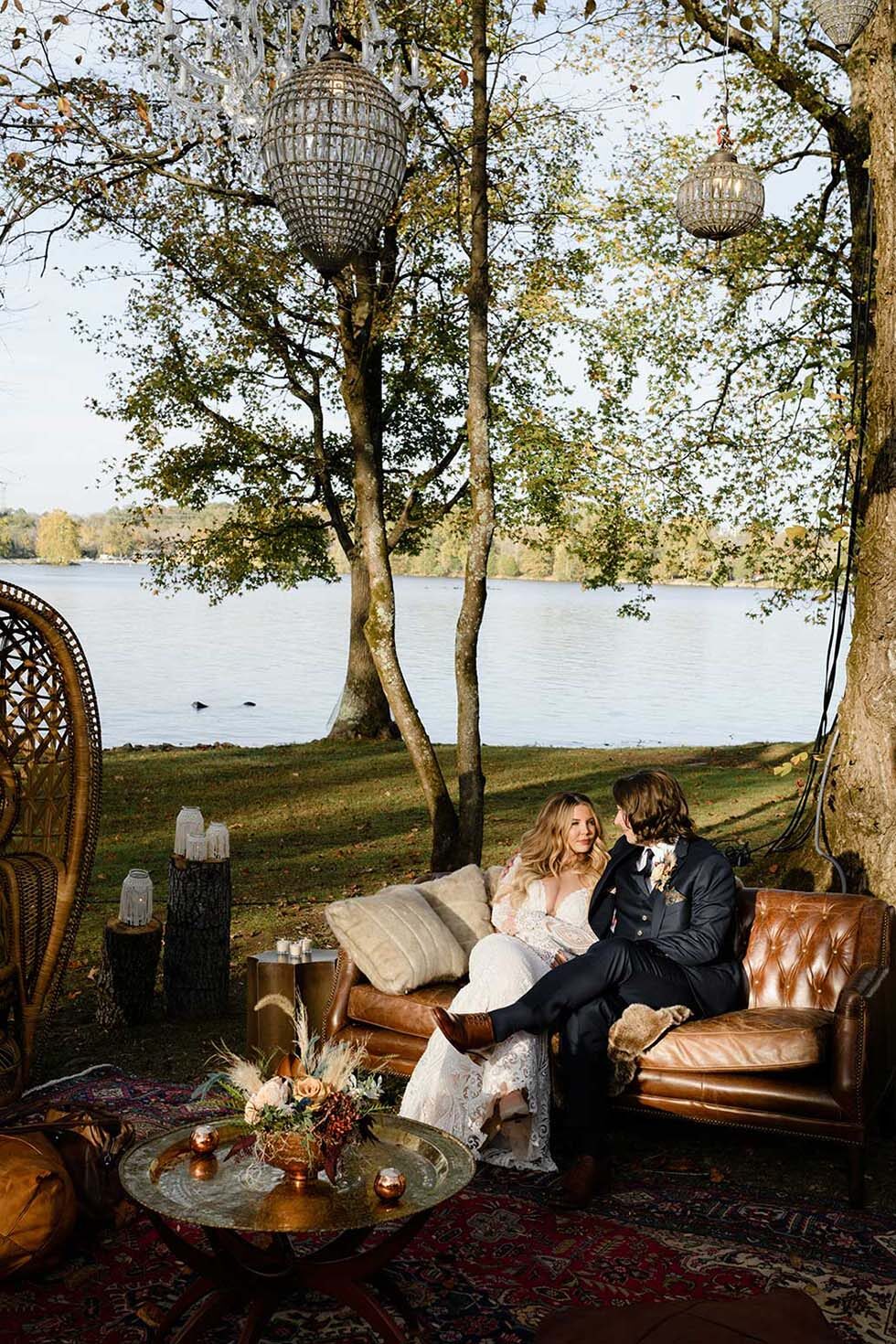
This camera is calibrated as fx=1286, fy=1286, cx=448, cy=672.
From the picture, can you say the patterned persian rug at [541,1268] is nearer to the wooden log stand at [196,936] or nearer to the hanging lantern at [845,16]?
the wooden log stand at [196,936]

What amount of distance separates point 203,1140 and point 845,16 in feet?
19.7

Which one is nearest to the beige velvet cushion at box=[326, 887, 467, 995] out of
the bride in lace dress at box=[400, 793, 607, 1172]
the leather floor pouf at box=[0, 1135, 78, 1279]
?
the bride in lace dress at box=[400, 793, 607, 1172]

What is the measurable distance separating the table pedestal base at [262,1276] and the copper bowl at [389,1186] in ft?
0.20

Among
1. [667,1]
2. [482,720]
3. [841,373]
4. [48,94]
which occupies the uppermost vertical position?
[667,1]

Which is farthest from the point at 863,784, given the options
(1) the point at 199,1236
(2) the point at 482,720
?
(2) the point at 482,720

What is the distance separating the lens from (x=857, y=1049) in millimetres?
3902

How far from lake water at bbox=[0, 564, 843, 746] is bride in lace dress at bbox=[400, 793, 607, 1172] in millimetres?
7999

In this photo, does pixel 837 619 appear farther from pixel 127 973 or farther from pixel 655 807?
pixel 127 973

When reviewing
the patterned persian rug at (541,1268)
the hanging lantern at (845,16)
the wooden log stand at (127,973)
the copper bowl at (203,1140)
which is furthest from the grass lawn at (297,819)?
the hanging lantern at (845,16)

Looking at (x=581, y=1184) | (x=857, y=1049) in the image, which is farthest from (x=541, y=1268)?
(x=857, y=1049)

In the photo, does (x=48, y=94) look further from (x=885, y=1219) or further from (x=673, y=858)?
(x=885, y=1219)

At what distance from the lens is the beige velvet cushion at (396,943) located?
4637mm

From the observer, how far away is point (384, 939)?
15.3 feet

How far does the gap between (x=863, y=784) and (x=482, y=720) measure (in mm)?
15646
